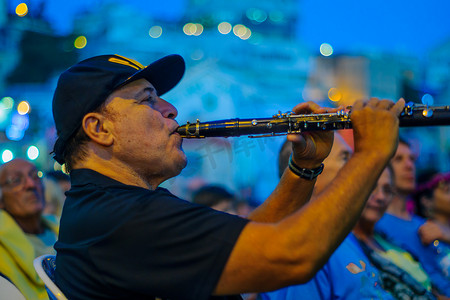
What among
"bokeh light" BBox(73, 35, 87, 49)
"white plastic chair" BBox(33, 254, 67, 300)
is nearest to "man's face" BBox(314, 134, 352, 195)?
"white plastic chair" BBox(33, 254, 67, 300)

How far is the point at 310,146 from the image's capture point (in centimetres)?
241

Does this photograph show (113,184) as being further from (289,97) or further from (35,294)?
(289,97)

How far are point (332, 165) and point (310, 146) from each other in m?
1.13

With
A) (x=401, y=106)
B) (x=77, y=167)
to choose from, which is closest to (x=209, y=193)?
(x=77, y=167)

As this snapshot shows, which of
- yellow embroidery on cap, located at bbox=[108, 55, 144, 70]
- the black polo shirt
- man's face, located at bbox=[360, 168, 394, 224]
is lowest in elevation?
the black polo shirt

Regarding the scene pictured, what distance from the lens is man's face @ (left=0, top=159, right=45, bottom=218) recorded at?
15.2 feet

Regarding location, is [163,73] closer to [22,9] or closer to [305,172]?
[305,172]

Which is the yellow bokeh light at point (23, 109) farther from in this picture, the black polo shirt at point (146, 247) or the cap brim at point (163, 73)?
the black polo shirt at point (146, 247)

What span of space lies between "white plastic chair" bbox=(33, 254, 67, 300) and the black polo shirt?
0.06 meters

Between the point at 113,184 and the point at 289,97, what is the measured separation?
3898 cm

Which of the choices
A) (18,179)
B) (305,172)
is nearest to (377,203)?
(305,172)

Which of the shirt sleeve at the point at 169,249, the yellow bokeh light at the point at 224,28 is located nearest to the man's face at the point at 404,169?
the shirt sleeve at the point at 169,249

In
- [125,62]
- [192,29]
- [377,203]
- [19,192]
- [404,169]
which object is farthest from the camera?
[192,29]

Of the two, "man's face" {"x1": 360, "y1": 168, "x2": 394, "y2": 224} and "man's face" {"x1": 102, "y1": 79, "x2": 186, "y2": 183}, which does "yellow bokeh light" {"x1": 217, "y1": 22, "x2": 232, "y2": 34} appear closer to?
"man's face" {"x1": 360, "y1": 168, "x2": 394, "y2": 224}
